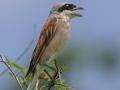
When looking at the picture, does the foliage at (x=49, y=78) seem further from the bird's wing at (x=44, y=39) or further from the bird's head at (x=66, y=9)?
the bird's head at (x=66, y=9)

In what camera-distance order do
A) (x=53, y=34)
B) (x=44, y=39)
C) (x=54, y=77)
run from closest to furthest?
(x=54, y=77), (x=44, y=39), (x=53, y=34)

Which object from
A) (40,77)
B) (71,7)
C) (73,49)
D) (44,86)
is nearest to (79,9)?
(71,7)

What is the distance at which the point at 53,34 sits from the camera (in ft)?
19.1

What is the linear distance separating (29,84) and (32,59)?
0.75 metres

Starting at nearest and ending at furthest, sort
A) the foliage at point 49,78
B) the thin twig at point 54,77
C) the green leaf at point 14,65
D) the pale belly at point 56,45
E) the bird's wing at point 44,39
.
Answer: the thin twig at point 54,77
the foliage at point 49,78
the green leaf at point 14,65
the bird's wing at point 44,39
the pale belly at point 56,45

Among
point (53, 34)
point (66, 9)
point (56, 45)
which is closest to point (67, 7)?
point (66, 9)

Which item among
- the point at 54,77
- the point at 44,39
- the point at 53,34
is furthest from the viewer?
the point at 53,34

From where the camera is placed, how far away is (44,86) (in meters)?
4.41

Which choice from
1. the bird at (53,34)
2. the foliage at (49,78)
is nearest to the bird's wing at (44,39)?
the bird at (53,34)

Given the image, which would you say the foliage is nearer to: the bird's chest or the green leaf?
the green leaf

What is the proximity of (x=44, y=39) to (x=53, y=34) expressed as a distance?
198mm

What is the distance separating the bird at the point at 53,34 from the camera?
18.1 ft

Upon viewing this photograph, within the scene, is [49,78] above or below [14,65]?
below

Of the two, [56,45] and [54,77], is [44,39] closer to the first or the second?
[56,45]
